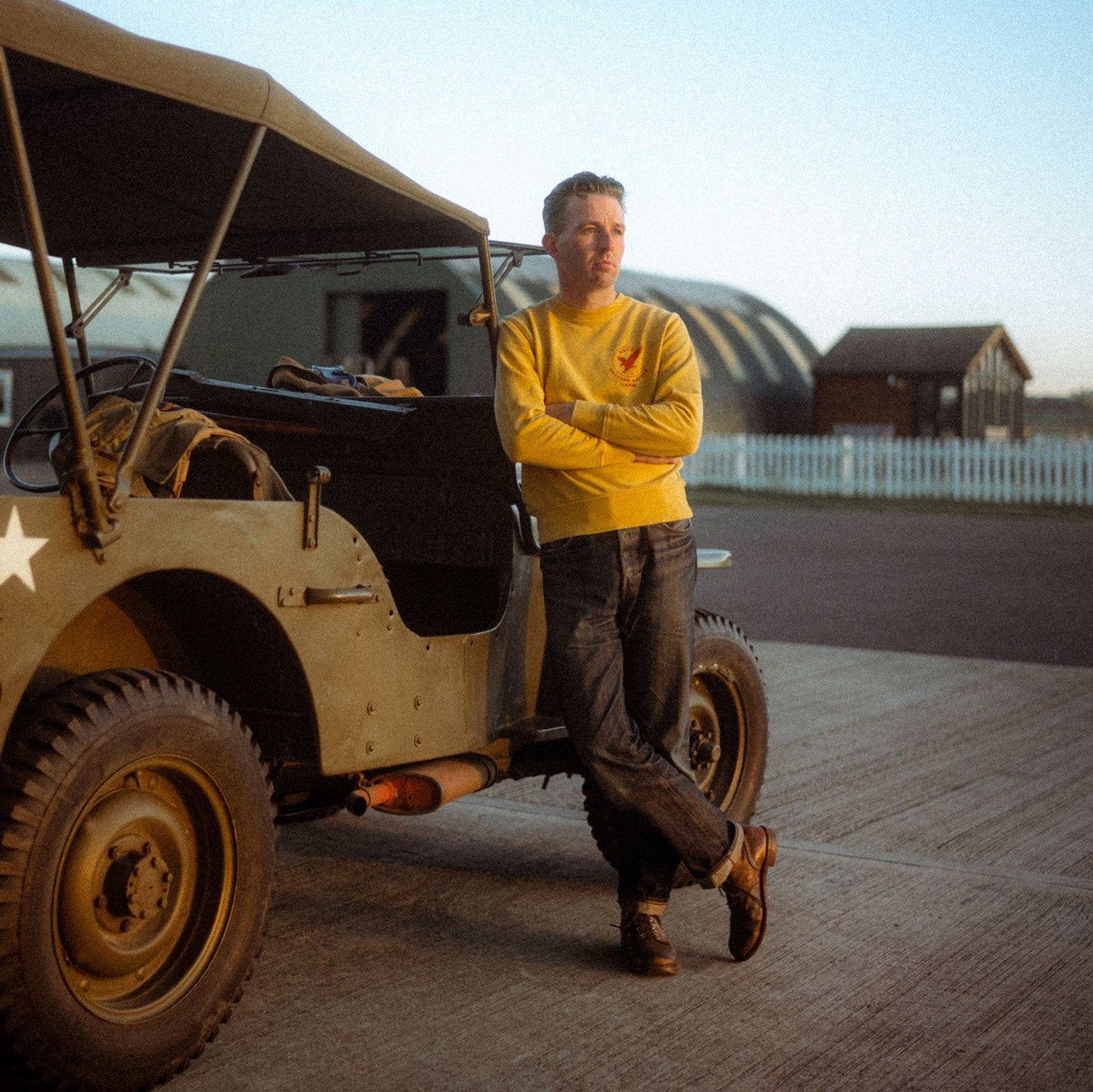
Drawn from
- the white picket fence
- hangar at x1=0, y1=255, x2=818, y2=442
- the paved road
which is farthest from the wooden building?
the paved road

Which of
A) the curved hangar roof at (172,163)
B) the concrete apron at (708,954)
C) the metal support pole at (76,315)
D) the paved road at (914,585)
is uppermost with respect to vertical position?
the curved hangar roof at (172,163)

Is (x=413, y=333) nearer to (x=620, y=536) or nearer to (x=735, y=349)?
(x=735, y=349)

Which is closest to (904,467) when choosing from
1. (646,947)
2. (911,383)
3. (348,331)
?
(911,383)

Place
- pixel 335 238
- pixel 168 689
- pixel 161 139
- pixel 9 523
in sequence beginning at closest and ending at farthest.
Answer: pixel 9 523
pixel 168 689
pixel 161 139
pixel 335 238

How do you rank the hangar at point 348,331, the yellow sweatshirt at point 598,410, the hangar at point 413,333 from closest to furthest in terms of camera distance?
the yellow sweatshirt at point 598,410 → the hangar at point 413,333 → the hangar at point 348,331

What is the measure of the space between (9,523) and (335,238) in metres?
1.94

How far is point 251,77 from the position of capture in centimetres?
308

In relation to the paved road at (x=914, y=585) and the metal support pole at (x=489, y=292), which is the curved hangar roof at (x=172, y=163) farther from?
the paved road at (x=914, y=585)

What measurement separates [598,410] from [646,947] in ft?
4.26

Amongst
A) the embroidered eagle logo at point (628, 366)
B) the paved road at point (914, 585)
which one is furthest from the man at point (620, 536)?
the paved road at point (914, 585)

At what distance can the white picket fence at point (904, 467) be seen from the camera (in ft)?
91.6

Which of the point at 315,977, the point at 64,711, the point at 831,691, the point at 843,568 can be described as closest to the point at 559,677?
the point at 315,977

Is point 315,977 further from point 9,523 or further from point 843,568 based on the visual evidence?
point 843,568

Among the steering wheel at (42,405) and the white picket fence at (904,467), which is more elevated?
the steering wheel at (42,405)
